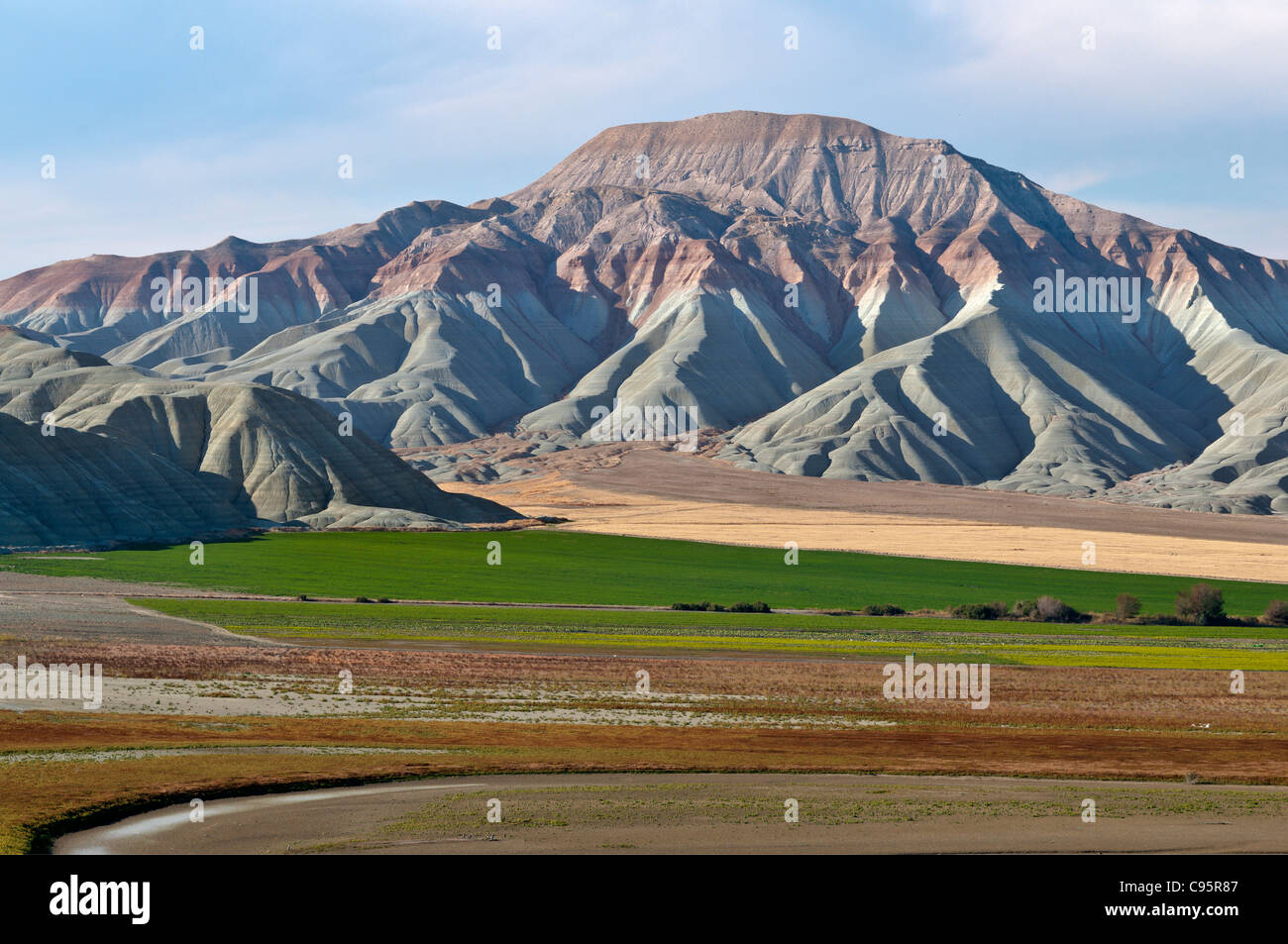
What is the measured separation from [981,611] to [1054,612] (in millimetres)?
5046

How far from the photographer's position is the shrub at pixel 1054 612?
87.9 meters

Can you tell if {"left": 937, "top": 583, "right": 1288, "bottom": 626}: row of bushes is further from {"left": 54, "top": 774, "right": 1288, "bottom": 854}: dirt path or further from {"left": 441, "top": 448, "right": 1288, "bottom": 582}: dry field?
{"left": 54, "top": 774, "right": 1288, "bottom": 854}: dirt path

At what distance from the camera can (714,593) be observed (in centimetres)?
9844

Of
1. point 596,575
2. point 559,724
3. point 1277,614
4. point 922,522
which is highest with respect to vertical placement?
point 922,522

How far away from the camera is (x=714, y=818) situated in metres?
26.0

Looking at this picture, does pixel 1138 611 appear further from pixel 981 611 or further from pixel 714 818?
pixel 714 818

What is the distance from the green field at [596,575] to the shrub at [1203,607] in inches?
136

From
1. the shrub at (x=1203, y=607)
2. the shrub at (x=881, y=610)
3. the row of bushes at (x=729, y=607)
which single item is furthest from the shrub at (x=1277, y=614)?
the row of bushes at (x=729, y=607)

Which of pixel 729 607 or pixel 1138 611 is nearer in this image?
pixel 1138 611

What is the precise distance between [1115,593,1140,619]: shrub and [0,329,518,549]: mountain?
77.3 metres

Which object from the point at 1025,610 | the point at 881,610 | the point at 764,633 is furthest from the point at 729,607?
the point at 1025,610

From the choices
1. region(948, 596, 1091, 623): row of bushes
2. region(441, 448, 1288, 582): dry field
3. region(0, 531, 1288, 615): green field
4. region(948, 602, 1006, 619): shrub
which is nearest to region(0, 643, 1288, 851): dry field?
region(948, 602, 1006, 619): shrub
